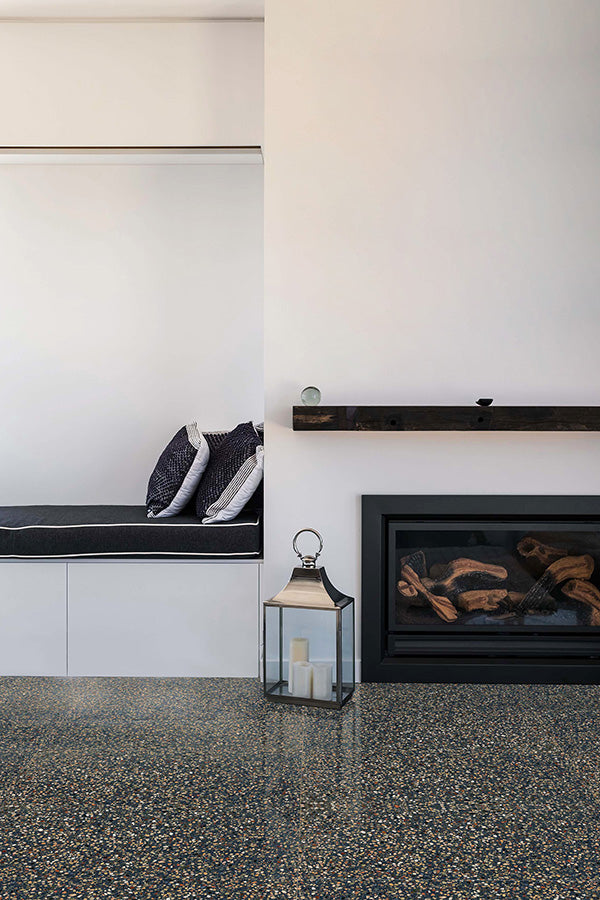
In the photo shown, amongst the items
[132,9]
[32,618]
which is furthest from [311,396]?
[132,9]

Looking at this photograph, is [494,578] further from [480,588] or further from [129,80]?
[129,80]

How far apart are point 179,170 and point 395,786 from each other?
3158 mm

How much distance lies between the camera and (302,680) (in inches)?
79.3

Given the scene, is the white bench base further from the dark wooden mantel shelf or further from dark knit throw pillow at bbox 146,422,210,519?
the dark wooden mantel shelf

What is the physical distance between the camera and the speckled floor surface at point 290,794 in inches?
47.1

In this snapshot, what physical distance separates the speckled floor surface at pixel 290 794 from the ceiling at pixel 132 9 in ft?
9.20

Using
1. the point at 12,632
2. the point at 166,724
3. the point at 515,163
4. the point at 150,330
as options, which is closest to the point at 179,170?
the point at 150,330

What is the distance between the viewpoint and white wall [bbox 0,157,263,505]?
3902 millimetres

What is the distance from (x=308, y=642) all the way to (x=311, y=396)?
36.9 inches

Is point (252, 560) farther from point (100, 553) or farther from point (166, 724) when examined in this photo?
point (166, 724)

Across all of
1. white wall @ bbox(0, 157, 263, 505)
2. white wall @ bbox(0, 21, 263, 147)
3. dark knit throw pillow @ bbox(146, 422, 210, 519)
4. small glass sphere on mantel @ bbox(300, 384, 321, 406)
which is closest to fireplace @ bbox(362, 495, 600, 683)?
small glass sphere on mantel @ bbox(300, 384, 321, 406)

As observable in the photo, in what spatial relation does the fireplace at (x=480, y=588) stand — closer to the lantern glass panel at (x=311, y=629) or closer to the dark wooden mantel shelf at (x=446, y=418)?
the dark wooden mantel shelf at (x=446, y=418)

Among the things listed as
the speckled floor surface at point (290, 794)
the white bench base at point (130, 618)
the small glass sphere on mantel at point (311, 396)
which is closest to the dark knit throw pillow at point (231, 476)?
the white bench base at point (130, 618)

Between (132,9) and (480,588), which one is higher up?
(132,9)
